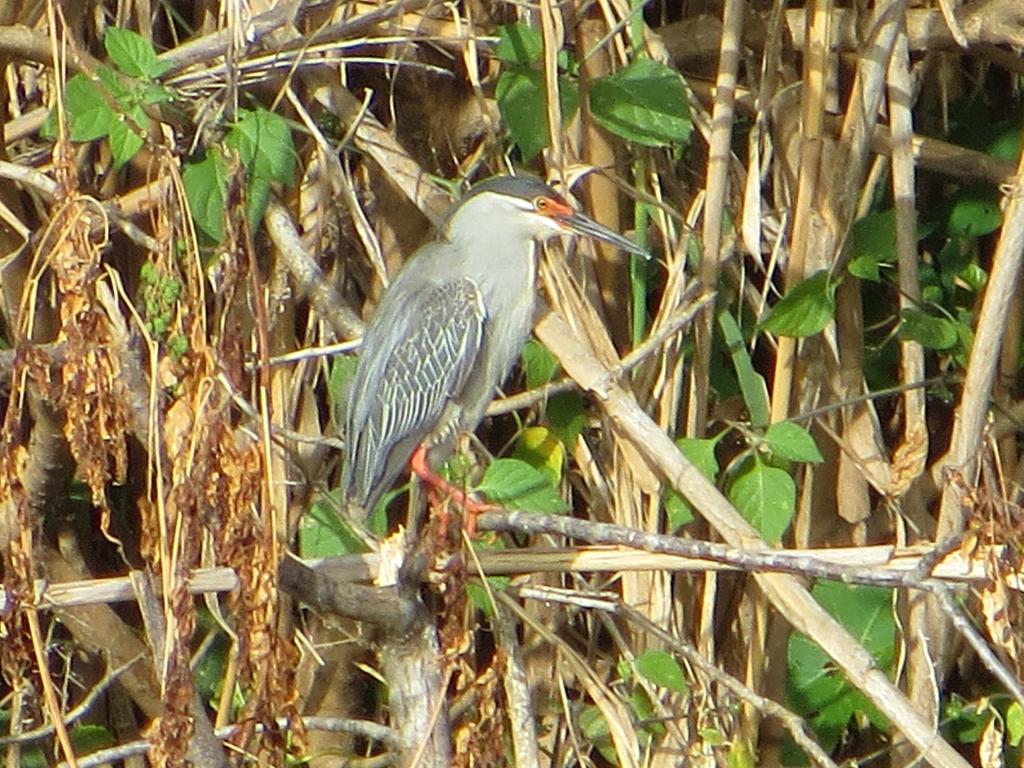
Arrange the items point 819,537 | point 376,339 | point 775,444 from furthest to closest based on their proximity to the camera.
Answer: point 819,537
point 376,339
point 775,444

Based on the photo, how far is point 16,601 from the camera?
1.64m

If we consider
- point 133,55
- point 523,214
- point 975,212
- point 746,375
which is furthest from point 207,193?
point 975,212

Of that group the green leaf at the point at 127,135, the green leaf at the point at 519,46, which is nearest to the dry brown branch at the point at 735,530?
the green leaf at the point at 519,46

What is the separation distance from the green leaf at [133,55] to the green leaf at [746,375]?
3.04 ft

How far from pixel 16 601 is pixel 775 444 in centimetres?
115

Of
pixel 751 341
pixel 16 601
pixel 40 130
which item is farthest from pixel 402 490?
pixel 16 601

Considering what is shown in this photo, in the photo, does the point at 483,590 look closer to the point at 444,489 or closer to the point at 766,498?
the point at 444,489

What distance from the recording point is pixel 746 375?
2.59 metres

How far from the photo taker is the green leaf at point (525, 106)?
243 centimetres

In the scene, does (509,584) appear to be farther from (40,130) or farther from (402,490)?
(40,130)

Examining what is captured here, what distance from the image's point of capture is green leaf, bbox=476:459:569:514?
7.76ft

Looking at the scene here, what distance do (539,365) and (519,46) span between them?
483 mm

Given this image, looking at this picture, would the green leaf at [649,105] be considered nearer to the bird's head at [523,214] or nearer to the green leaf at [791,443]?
the bird's head at [523,214]

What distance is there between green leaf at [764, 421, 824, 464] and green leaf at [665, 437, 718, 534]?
0.08 metres
